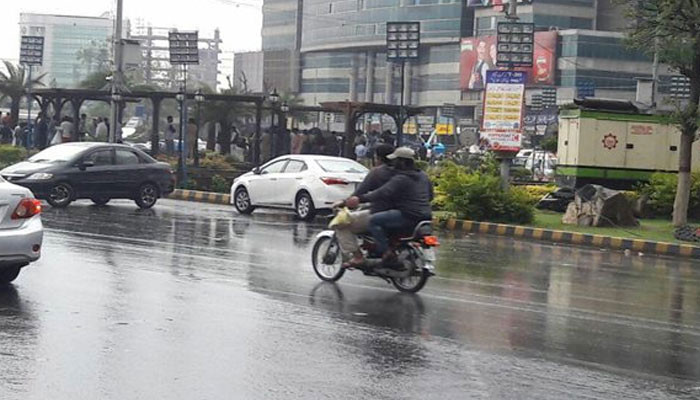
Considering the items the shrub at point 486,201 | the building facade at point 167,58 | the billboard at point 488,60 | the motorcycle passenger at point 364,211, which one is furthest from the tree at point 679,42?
the building facade at point 167,58

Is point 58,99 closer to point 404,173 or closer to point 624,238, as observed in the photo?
point 624,238

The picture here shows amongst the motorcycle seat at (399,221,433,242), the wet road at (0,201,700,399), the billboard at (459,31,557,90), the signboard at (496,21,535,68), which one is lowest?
the wet road at (0,201,700,399)

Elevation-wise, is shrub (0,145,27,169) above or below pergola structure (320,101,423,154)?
below

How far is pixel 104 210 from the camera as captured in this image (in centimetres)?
2406

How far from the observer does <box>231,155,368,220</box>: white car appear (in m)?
24.2

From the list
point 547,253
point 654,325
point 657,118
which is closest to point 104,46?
point 657,118

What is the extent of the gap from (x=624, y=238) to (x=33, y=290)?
1419cm

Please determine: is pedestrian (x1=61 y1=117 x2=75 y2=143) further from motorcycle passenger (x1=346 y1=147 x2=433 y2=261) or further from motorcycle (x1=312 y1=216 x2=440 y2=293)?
motorcycle passenger (x1=346 y1=147 x2=433 y2=261)

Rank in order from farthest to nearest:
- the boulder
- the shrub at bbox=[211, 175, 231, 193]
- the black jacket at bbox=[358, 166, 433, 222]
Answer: the shrub at bbox=[211, 175, 231, 193] < the boulder < the black jacket at bbox=[358, 166, 433, 222]

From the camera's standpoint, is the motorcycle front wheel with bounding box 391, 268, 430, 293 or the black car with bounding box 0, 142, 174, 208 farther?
the black car with bounding box 0, 142, 174, 208

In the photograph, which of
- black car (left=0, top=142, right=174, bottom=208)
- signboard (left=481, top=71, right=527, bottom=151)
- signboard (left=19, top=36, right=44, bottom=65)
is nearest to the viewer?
black car (left=0, top=142, right=174, bottom=208)

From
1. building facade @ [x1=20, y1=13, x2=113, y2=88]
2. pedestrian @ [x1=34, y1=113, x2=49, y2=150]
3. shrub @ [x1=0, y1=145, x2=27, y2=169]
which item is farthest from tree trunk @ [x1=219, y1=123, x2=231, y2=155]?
building facade @ [x1=20, y1=13, x2=113, y2=88]

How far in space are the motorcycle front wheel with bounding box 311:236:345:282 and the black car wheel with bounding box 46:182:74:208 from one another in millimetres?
11749

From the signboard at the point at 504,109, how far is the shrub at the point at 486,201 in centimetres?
125
